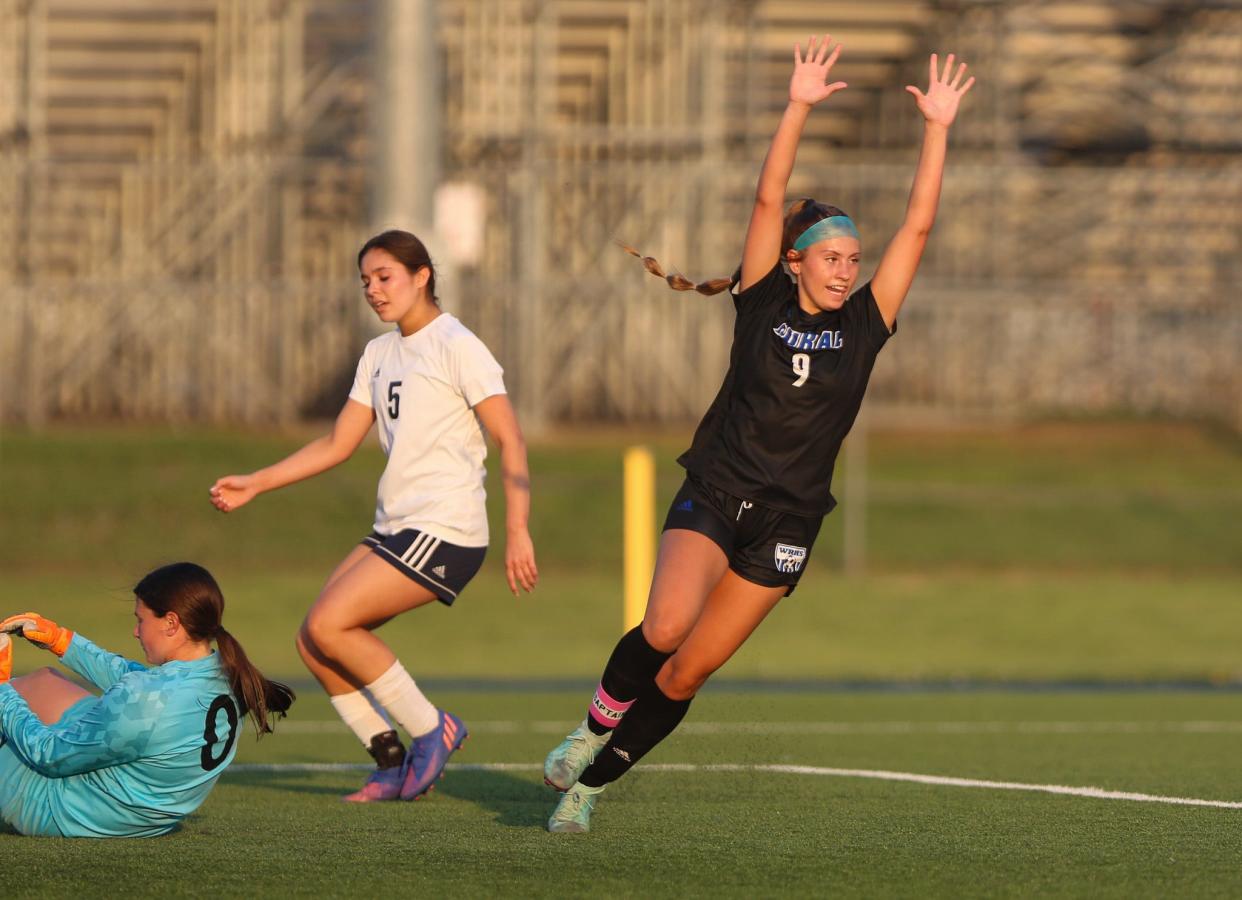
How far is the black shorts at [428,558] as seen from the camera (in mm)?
7391

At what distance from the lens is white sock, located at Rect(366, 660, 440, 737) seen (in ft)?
24.7

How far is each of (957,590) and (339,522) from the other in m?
5.83

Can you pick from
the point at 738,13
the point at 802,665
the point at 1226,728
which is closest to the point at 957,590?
the point at 802,665

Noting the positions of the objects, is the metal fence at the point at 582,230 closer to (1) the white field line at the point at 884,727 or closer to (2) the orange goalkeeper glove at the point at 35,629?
(1) the white field line at the point at 884,727

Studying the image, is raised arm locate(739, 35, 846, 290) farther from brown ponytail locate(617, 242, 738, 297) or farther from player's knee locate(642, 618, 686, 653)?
player's knee locate(642, 618, 686, 653)

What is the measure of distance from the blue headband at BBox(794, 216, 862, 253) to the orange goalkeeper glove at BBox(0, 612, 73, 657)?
2.50m

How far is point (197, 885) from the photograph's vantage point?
5668 mm

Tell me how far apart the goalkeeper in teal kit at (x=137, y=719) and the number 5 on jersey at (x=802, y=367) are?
1.82 m

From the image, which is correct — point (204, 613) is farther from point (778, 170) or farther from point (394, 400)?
point (778, 170)

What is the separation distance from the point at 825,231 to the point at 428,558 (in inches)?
70.6

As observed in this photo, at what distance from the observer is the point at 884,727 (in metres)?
10.8

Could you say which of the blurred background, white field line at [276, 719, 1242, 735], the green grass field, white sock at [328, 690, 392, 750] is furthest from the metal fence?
white sock at [328, 690, 392, 750]

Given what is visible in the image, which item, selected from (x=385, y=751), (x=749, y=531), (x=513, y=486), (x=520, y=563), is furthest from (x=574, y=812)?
(x=385, y=751)

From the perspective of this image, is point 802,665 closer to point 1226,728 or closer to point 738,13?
point 1226,728
